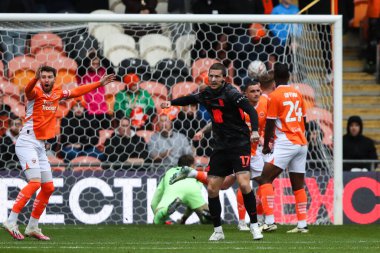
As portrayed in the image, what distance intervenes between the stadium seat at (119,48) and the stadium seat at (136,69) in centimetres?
42

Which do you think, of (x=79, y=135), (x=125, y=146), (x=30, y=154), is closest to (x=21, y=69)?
(x=79, y=135)

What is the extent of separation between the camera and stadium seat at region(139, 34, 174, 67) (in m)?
18.0

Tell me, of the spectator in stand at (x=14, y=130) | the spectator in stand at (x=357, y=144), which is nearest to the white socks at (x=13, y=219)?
the spectator in stand at (x=14, y=130)

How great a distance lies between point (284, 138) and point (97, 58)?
4230mm

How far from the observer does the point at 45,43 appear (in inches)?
682

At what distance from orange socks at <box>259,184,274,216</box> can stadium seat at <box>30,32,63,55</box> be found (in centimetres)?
445

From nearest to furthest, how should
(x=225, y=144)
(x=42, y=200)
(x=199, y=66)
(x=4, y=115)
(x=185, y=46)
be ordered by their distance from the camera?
(x=225, y=144), (x=42, y=200), (x=4, y=115), (x=199, y=66), (x=185, y=46)

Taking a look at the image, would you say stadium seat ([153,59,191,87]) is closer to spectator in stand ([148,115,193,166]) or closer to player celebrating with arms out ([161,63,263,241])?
spectator in stand ([148,115,193,166])

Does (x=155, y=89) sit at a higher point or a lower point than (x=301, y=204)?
higher

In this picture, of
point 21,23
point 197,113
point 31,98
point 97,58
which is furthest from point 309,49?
point 31,98

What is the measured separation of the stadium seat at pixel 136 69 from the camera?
17297 millimetres

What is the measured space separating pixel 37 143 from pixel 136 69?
441cm

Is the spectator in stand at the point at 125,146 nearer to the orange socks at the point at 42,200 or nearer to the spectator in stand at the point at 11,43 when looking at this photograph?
the spectator in stand at the point at 11,43

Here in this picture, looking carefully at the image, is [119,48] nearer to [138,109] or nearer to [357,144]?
[138,109]
